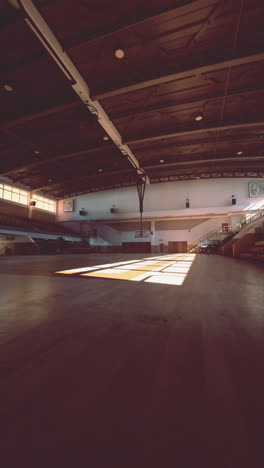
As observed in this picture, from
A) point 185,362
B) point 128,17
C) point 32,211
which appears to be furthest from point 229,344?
point 32,211

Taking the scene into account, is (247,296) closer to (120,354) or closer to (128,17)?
(120,354)

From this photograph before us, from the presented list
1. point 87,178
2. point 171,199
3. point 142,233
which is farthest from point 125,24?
point 142,233

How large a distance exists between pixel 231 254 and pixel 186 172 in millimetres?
8454

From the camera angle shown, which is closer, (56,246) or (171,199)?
(56,246)

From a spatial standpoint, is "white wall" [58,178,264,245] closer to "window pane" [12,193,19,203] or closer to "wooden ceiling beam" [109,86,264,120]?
"window pane" [12,193,19,203]

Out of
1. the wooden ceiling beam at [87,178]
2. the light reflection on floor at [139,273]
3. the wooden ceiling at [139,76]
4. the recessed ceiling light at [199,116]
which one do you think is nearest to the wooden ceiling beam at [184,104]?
the wooden ceiling at [139,76]

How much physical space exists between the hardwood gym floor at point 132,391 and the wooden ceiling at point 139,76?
21.5 ft

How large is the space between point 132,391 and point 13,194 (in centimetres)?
1905

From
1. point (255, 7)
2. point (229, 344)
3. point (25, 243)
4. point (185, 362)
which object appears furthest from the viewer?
point (25, 243)

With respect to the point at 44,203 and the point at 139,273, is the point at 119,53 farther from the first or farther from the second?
the point at 44,203

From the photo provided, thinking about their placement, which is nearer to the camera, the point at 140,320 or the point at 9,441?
the point at 9,441

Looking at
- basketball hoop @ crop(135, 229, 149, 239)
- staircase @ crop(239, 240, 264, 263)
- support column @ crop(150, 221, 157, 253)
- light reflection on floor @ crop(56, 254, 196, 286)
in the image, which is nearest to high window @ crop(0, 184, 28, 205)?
basketball hoop @ crop(135, 229, 149, 239)

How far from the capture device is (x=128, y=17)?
4402 millimetres

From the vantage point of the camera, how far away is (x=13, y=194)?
1589 cm
